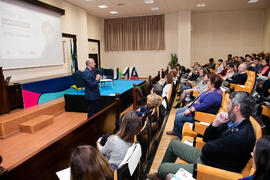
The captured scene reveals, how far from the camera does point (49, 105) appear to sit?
5.16m

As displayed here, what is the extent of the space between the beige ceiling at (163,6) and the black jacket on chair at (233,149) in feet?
25.2

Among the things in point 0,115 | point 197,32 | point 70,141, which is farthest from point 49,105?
point 197,32

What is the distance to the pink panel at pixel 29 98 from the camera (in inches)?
195

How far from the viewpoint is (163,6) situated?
9164mm

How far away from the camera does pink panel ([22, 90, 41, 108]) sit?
495 centimetres

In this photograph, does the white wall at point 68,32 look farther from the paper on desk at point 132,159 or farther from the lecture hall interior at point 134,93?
the paper on desk at point 132,159

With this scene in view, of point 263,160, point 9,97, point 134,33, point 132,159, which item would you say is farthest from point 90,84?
point 134,33

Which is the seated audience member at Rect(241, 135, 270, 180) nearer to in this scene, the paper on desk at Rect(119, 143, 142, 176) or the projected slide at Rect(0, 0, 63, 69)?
the paper on desk at Rect(119, 143, 142, 176)

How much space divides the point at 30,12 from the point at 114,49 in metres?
6.23

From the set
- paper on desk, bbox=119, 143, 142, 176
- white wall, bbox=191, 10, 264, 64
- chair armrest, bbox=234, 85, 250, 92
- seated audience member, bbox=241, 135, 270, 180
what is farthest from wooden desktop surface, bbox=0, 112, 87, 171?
white wall, bbox=191, 10, 264, 64

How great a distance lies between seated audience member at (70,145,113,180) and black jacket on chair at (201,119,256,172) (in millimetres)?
977

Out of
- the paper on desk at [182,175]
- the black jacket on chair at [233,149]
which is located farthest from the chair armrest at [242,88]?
the paper on desk at [182,175]

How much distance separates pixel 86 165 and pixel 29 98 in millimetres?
4760

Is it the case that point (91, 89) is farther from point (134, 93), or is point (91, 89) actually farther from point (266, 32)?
point (266, 32)
